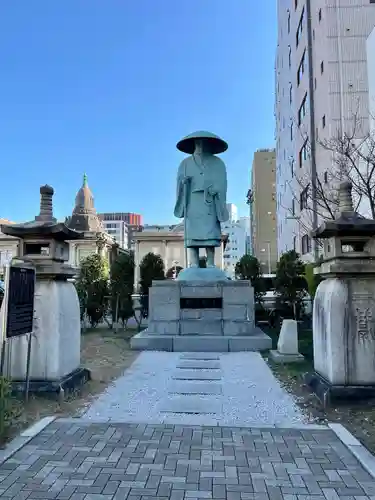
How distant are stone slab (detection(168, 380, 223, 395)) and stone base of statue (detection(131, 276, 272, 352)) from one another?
3.33 metres

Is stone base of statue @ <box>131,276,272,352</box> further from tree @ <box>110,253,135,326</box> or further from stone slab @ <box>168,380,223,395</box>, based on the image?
tree @ <box>110,253,135,326</box>

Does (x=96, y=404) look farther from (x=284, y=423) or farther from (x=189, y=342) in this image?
(x=189, y=342)

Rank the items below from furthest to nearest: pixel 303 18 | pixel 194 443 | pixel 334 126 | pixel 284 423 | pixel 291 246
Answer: pixel 291 246 → pixel 303 18 → pixel 334 126 → pixel 284 423 → pixel 194 443

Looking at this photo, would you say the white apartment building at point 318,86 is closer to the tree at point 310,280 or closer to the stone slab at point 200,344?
the tree at point 310,280

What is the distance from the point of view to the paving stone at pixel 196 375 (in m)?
7.34

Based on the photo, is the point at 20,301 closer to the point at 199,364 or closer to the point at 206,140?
the point at 199,364

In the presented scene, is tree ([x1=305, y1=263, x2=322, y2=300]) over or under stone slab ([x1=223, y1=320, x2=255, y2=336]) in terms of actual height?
over

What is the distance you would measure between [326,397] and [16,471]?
377cm

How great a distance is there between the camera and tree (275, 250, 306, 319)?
50.3 feet

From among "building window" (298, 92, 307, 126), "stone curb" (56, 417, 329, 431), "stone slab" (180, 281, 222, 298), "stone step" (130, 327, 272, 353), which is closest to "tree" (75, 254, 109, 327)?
"stone slab" (180, 281, 222, 298)

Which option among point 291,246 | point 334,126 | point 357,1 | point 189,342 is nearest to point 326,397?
point 189,342

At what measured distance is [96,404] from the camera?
5.73 meters

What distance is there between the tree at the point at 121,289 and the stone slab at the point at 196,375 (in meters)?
7.83

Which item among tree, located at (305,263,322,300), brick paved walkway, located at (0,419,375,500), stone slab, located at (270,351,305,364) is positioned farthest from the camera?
tree, located at (305,263,322,300)
